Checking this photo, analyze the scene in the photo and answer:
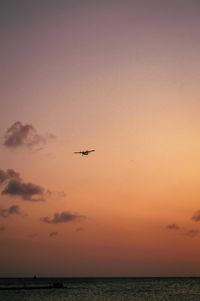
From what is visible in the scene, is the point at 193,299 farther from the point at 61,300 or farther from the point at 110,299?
the point at 61,300

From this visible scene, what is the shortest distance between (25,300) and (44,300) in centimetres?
491

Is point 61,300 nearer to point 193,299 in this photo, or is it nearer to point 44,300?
point 44,300

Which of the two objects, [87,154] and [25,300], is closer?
[87,154]

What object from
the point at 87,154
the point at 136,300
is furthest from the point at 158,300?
the point at 87,154

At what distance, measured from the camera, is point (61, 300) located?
117125 mm

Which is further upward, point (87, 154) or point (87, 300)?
point (87, 154)

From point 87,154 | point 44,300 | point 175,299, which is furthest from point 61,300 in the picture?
point 87,154

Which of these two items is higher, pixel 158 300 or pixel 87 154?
pixel 87 154

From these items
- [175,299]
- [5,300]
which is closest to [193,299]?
[175,299]

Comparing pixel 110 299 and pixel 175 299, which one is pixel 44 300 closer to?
pixel 110 299

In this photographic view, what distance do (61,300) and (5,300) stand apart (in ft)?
47.1

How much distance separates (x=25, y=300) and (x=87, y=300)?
16.4 meters

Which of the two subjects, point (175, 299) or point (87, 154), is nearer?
point (87, 154)

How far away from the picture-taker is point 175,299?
118500 mm
